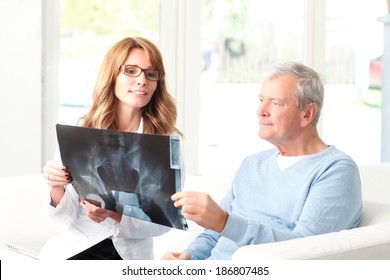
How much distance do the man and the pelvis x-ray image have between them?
0.18 metres

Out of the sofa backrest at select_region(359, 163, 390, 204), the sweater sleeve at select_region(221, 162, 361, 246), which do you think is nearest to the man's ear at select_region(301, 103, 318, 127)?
the sweater sleeve at select_region(221, 162, 361, 246)

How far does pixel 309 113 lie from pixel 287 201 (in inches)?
10.2

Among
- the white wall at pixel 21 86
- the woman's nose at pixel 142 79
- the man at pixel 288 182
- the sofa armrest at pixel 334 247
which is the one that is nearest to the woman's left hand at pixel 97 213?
the man at pixel 288 182

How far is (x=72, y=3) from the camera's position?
4836 mm

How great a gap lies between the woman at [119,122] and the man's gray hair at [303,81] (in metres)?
0.37

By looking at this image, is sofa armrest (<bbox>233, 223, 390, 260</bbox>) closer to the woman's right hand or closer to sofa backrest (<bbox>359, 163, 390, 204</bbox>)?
the woman's right hand

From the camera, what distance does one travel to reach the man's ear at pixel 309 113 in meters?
2.33

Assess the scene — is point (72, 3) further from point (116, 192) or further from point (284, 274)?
point (284, 274)

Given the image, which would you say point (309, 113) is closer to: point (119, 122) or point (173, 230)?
point (119, 122)

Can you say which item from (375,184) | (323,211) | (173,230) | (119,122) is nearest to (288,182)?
(323,211)

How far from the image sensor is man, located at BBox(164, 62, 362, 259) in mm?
2188

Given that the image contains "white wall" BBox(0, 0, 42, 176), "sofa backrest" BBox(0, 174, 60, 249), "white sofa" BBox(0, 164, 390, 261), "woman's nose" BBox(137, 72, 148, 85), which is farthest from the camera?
"white wall" BBox(0, 0, 42, 176)

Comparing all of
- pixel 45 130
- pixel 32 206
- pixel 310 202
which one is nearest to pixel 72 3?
pixel 45 130

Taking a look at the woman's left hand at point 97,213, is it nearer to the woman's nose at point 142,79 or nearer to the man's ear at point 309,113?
the woman's nose at point 142,79
